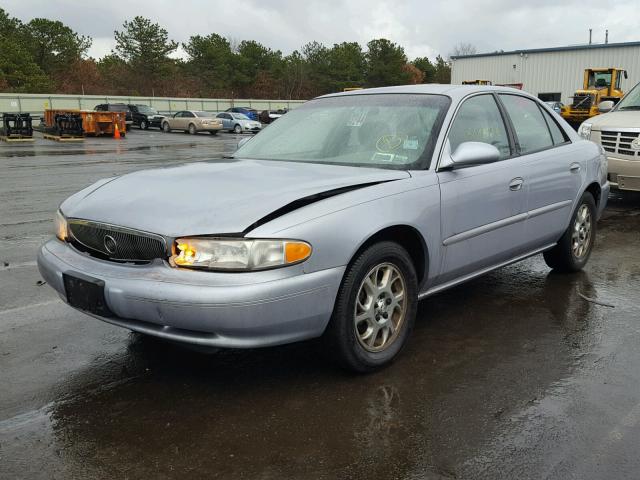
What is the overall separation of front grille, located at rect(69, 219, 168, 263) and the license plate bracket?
0.55 feet

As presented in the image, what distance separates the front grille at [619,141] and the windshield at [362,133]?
5409 mm

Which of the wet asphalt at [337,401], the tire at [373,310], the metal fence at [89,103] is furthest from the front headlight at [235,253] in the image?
the metal fence at [89,103]

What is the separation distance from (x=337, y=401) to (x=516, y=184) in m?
2.15

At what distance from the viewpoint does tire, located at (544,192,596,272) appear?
17.6 feet

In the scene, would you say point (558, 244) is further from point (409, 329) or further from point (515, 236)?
point (409, 329)

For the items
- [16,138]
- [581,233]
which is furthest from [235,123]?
[581,233]

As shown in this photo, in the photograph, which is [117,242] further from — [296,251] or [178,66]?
[178,66]

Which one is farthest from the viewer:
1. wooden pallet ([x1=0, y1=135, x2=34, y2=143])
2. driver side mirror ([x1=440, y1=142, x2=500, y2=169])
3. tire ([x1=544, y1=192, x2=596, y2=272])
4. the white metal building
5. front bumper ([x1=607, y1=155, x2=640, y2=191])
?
the white metal building

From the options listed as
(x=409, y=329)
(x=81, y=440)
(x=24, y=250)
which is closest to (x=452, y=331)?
(x=409, y=329)

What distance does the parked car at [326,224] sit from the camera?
297 cm

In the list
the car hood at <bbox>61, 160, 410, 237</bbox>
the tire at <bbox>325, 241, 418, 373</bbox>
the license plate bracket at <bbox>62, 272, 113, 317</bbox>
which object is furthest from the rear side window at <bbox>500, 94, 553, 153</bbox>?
the license plate bracket at <bbox>62, 272, 113, 317</bbox>

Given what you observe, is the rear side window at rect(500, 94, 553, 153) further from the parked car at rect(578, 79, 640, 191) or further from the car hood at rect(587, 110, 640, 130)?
the car hood at rect(587, 110, 640, 130)

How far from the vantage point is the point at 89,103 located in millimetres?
50312

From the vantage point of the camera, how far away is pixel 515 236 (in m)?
4.53
